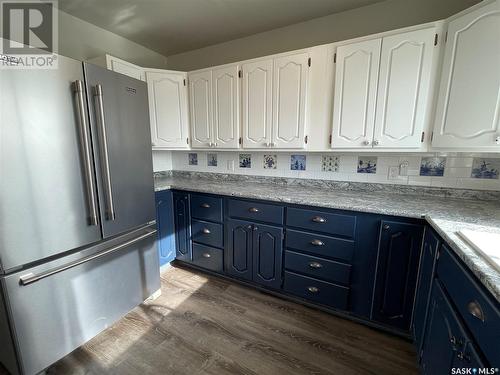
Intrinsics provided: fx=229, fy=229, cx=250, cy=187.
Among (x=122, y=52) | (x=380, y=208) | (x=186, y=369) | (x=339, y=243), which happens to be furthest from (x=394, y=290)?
(x=122, y=52)

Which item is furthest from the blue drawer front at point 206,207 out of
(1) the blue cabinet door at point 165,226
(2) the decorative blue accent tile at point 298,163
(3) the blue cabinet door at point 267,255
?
(2) the decorative blue accent tile at point 298,163

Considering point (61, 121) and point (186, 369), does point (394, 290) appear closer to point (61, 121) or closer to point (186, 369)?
point (186, 369)

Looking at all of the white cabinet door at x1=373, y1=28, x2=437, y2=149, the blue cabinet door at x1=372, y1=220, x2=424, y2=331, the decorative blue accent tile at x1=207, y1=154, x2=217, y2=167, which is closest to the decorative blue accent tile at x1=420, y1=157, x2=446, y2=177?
the white cabinet door at x1=373, y1=28, x2=437, y2=149

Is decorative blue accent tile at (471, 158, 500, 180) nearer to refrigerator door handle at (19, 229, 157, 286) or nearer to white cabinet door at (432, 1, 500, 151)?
white cabinet door at (432, 1, 500, 151)

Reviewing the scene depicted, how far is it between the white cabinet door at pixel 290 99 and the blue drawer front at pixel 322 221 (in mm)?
612

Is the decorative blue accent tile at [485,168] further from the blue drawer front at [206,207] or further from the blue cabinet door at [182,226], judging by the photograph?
the blue cabinet door at [182,226]

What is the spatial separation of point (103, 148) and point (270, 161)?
153cm

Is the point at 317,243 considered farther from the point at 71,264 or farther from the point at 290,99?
the point at 71,264

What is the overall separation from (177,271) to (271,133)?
1.73m

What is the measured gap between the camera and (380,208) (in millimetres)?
1493

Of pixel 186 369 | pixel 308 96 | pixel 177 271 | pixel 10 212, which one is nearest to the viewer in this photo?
pixel 10 212

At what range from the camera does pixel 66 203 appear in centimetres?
127

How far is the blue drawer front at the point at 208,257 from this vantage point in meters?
2.22
